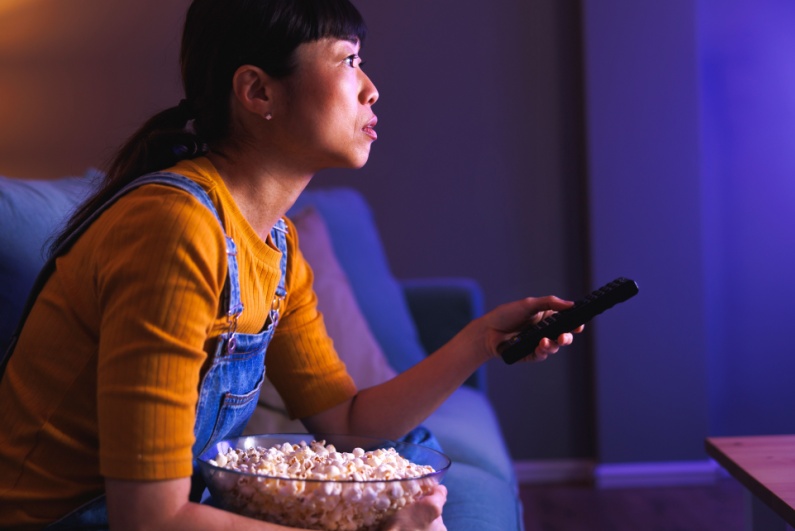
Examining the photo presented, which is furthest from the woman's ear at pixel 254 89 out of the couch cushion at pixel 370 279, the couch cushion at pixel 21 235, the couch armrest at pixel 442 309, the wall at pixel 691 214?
the wall at pixel 691 214

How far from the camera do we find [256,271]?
3.35 ft

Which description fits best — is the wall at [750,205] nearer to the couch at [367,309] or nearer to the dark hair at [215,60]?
the couch at [367,309]

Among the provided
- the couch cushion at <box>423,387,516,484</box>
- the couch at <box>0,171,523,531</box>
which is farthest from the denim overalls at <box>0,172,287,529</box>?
the couch cushion at <box>423,387,516,484</box>

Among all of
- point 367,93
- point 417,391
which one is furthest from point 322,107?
point 417,391

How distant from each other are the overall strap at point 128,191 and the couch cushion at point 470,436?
0.72 meters

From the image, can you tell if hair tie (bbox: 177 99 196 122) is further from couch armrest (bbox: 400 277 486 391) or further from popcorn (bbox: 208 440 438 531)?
couch armrest (bbox: 400 277 486 391)

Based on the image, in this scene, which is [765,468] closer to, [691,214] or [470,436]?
[470,436]

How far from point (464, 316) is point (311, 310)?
3.47ft

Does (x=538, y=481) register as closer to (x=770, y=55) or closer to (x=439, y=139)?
(x=439, y=139)

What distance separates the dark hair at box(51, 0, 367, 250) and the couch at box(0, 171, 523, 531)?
16 centimetres

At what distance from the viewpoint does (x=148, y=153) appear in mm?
1028

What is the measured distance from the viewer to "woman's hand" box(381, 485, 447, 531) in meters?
0.83

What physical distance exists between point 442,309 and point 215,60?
136 centimetres

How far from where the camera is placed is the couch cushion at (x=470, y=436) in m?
1.55
